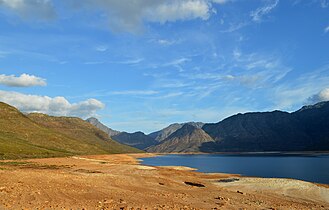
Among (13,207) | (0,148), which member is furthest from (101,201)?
(0,148)

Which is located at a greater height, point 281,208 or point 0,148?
point 0,148

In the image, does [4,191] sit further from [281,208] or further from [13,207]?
[281,208]

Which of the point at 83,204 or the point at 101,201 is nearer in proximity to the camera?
the point at 83,204

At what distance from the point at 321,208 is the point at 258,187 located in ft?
66.8

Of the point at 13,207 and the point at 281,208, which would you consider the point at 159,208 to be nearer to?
the point at 13,207

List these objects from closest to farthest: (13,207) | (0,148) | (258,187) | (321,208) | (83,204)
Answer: (13,207), (83,204), (321,208), (258,187), (0,148)

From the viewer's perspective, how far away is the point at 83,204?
1225 inches

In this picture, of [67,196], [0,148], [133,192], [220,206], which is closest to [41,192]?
[67,196]

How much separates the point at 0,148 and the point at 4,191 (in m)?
107

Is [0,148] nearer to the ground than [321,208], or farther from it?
farther from it

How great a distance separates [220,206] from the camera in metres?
36.2

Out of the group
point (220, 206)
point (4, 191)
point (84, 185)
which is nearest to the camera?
point (4, 191)

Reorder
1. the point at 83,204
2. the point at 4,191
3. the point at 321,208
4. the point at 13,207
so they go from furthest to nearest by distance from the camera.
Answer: the point at 321,208
the point at 4,191
the point at 83,204
the point at 13,207

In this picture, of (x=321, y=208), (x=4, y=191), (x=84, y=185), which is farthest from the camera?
(x=84, y=185)
